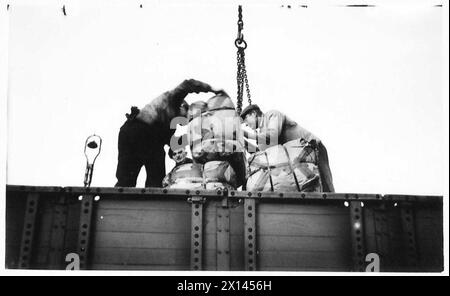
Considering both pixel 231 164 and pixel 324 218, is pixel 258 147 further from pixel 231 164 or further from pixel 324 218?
pixel 324 218

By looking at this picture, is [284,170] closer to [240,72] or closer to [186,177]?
[186,177]

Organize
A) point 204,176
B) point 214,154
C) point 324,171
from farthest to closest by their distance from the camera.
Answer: point 324,171
point 214,154
point 204,176

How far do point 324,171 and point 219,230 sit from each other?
2.31 m

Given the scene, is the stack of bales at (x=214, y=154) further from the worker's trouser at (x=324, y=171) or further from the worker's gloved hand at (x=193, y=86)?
the worker's trouser at (x=324, y=171)

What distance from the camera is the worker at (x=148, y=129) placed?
18.0ft

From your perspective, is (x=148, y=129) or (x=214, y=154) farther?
(x=148, y=129)

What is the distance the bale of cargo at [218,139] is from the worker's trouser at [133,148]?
754mm

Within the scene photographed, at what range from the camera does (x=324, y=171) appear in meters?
5.56

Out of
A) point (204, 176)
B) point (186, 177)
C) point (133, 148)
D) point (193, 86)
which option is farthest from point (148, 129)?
point (204, 176)

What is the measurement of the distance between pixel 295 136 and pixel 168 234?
2221 millimetres

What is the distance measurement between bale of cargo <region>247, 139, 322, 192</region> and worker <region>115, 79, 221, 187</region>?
1132 mm

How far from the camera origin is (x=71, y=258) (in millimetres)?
3609

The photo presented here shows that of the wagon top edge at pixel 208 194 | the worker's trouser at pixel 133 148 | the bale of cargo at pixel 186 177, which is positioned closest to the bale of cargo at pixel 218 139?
the bale of cargo at pixel 186 177
